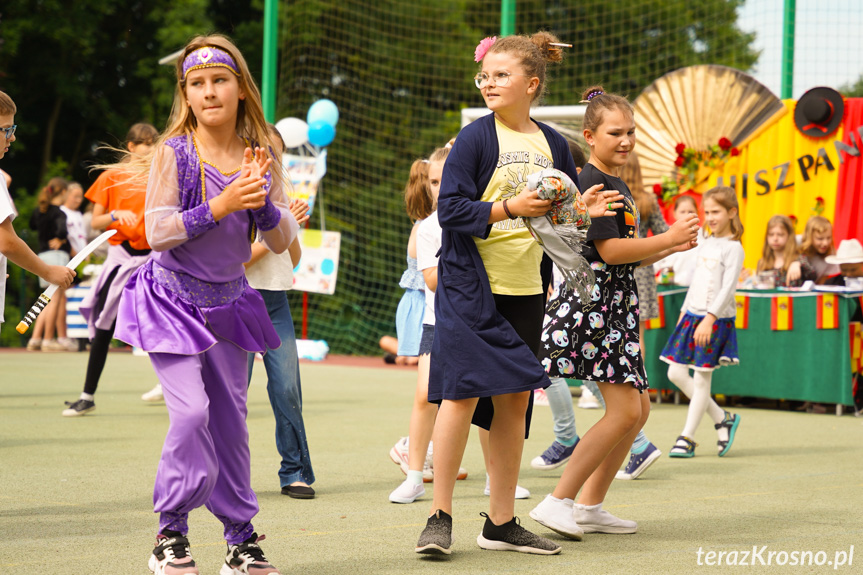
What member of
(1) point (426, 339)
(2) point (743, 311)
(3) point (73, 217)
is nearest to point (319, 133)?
(3) point (73, 217)

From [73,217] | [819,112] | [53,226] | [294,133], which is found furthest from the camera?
[294,133]

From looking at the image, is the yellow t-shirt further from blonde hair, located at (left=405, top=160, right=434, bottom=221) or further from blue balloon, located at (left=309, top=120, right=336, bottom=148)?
blue balloon, located at (left=309, top=120, right=336, bottom=148)

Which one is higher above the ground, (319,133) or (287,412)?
(319,133)

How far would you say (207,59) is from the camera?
3.15 metres

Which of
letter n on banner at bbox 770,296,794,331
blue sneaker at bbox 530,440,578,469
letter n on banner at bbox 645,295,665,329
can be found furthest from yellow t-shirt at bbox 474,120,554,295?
letter n on banner at bbox 645,295,665,329

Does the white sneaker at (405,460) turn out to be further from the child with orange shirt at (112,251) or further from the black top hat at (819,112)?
the black top hat at (819,112)

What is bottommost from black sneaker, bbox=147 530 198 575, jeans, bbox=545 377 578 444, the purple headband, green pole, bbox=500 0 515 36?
black sneaker, bbox=147 530 198 575

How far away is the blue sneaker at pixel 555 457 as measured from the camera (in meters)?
5.55

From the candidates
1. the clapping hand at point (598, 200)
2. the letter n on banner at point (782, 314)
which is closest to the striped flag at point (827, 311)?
the letter n on banner at point (782, 314)

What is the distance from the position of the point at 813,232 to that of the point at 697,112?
2.80 metres

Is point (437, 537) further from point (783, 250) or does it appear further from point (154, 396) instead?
point (783, 250)

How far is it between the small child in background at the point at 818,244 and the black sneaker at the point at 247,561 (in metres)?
7.29

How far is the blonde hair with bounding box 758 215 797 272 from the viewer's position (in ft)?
30.2

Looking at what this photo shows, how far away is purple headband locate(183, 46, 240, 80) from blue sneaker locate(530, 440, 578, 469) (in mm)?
3108
